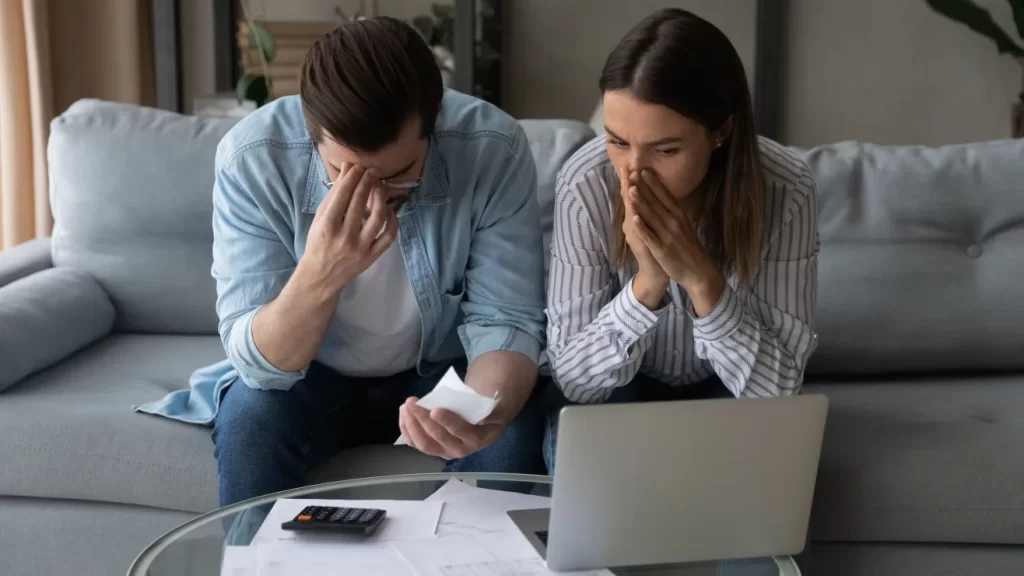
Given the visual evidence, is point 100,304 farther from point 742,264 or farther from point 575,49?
point 575,49

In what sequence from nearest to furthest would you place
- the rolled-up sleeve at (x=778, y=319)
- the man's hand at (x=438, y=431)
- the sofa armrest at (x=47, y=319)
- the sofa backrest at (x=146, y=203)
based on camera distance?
the man's hand at (x=438, y=431) → the rolled-up sleeve at (x=778, y=319) → the sofa armrest at (x=47, y=319) → the sofa backrest at (x=146, y=203)

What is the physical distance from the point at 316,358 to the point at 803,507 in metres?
0.73

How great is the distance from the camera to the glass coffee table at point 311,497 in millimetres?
969

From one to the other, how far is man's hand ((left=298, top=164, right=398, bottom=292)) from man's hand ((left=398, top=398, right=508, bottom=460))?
0.70ft

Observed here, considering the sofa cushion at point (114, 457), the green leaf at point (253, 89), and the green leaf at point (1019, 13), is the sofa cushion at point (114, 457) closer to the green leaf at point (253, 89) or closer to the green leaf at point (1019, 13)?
the green leaf at point (253, 89)

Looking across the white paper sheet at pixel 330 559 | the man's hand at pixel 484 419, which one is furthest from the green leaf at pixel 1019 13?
the white paper sheet at pixel 330 559

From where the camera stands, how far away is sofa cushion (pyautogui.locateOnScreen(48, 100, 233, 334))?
→ 188 cm

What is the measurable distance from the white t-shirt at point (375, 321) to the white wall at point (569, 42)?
1433mm

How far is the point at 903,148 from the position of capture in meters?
1.86

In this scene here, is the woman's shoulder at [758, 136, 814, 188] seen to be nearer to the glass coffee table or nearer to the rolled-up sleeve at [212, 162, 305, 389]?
the glass coffee table

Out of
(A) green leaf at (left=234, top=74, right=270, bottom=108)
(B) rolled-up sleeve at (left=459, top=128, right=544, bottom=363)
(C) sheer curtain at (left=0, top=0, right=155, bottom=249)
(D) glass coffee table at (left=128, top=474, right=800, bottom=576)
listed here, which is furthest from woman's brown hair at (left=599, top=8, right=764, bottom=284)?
(C) sheer curtain at (left=0, top=0, right=155, bottom=249)

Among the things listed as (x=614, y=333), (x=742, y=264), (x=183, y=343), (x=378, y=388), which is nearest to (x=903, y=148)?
(x=742, y=264)

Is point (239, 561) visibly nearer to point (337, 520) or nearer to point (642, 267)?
point (337, 520)

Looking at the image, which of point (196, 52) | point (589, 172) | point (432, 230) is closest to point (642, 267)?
point (589, 172)
